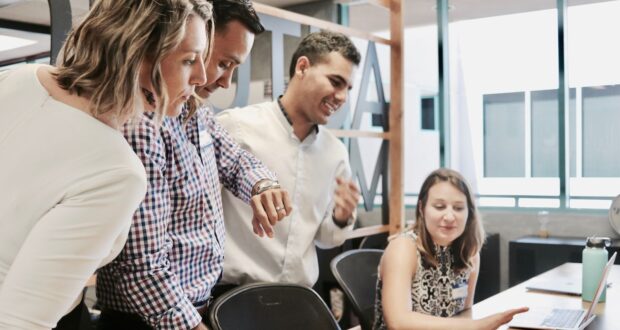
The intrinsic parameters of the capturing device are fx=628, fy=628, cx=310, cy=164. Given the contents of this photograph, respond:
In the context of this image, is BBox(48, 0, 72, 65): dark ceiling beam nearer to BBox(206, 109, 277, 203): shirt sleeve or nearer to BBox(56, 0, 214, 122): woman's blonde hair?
BBox(206, 109, 277, 203): shirt sleeve

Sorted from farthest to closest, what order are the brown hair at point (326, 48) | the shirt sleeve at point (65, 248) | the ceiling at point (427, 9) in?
the ceiling at point (427, 9) < the brown hair at point (326, 48) < the shirt sleeve at point (65, 248)

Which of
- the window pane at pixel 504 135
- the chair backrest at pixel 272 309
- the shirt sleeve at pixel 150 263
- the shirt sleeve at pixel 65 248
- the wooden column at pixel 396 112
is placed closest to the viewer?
the shirt sleeve at pixel 65 248

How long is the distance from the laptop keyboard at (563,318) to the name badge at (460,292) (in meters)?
0.30

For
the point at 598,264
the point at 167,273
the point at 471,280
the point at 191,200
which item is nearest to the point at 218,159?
the point at 191,200

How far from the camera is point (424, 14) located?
6.03 meters

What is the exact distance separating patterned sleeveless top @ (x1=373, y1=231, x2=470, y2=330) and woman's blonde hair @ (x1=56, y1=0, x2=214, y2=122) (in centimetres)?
141

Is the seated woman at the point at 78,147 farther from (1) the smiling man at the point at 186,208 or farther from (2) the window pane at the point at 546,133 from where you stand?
(2) the window pane at the point at 546,133

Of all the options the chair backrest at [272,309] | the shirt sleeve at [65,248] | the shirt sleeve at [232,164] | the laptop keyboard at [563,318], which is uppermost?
the shirt sleeve at [232,164]

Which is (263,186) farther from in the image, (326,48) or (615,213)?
(615,213)

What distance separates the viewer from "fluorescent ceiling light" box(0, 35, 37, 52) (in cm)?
207

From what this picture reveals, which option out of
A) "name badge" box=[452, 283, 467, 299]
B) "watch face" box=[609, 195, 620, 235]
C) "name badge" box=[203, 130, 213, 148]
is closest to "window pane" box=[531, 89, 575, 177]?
"watch face" box=[609, 195, 620, 235]

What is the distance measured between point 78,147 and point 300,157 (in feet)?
4.93

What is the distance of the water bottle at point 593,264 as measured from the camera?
216 cm

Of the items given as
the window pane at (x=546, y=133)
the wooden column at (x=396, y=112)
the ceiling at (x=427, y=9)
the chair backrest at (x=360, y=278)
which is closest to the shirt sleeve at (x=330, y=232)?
the chair backrest at (x=360, y=278)
